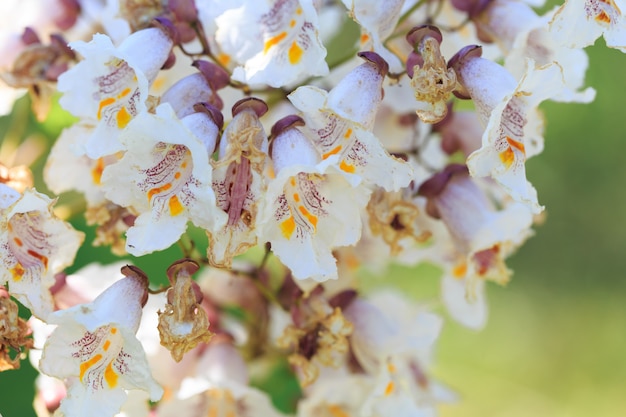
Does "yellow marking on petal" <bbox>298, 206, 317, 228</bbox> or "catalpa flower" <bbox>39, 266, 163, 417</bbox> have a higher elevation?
"yellow marking on petal" <bbox>298, 206, 317, 228</bbox>

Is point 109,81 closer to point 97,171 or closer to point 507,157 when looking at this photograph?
point 97,171

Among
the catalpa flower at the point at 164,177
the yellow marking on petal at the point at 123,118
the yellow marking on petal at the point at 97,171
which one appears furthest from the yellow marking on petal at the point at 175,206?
the yellow marking on petal at the point at 97,171

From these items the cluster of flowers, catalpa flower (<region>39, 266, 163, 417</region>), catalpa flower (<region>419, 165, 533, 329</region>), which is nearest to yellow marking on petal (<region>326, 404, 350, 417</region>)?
the cluster of flowers

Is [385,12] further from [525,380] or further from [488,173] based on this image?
[525,380]

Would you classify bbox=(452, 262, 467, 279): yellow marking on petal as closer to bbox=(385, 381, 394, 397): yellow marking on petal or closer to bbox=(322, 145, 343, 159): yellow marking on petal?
bbox=(385, 381, 394, 397): yellow marking on petal

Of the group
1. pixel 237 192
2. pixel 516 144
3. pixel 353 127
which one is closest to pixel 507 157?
pixel 516 144

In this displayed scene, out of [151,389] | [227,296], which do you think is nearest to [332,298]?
[227,296]
